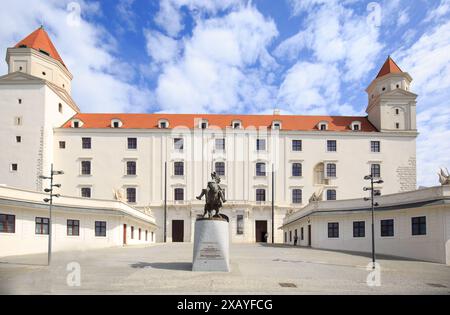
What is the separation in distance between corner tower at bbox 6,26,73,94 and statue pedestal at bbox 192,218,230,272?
145 feet

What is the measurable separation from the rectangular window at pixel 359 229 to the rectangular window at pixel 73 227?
21.2 metres

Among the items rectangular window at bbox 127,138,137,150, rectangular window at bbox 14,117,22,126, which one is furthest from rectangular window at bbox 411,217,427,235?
rectangular window at bbox 14,117,22,126

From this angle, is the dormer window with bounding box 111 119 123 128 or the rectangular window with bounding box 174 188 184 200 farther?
the dormer window with bounding box 111 119 123 128

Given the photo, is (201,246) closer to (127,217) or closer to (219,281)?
(219,281)

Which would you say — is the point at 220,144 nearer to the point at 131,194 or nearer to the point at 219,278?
the point at 131,194

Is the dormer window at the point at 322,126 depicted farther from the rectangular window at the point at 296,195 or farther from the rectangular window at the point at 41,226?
the rectangular window at the point at 41,226

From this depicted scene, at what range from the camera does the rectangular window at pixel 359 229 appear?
33.5 m

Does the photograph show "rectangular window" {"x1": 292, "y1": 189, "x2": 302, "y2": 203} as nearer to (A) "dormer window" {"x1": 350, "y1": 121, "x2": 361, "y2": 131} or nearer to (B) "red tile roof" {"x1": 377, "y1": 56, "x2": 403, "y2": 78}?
(A) "dormer window" {"x1": 350, "y1": 121, "x2": 361, "y2": 131}

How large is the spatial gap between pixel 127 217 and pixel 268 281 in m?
24.0

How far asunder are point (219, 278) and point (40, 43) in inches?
1972

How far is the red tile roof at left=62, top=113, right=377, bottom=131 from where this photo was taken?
60.3 meters

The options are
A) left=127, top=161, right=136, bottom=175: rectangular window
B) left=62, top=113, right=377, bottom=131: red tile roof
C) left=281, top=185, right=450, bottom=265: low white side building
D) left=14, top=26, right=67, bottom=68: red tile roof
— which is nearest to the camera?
left=281, top=185, right=450, bottom=265: low white side building

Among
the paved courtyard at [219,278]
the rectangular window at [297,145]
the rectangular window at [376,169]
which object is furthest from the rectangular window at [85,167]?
the rectangular window at [376,169]
